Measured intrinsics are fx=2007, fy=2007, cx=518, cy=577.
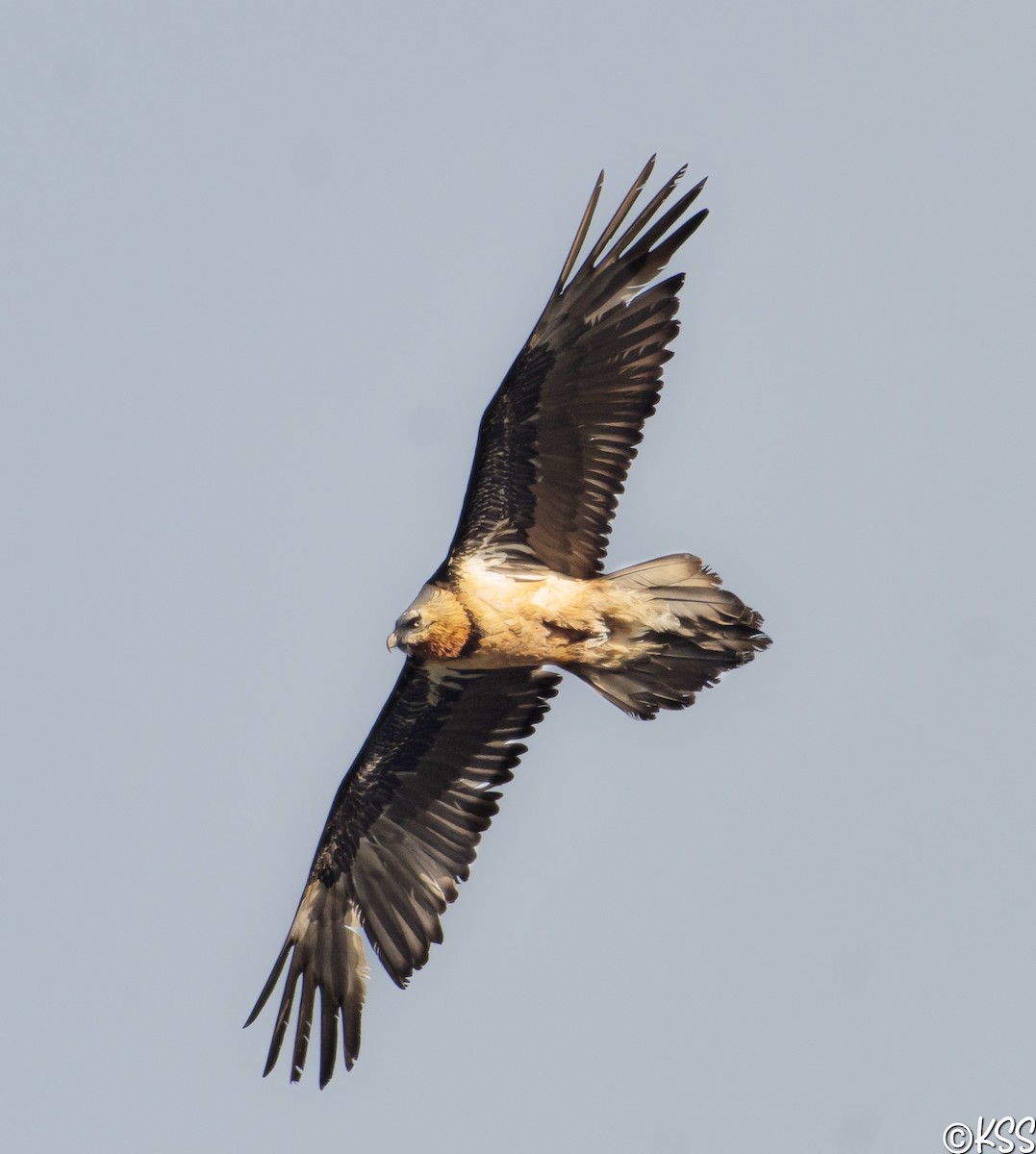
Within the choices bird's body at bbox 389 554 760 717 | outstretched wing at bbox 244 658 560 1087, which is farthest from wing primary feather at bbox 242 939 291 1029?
bird's body at bbox 389 554 760 717

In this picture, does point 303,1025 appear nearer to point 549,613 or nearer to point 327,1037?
point 327,1037

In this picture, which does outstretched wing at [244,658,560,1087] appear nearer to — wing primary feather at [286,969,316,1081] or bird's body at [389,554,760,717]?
wing primary feather at [286,969,316,1081]

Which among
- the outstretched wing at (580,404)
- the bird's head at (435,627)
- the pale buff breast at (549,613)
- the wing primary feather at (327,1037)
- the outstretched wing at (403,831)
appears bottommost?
the wing primary feather at (327,1037)

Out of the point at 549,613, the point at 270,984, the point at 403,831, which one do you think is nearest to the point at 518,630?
the point at 549,613

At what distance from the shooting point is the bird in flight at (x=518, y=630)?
1273 centimetres

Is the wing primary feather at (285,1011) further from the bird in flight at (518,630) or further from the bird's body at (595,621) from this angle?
the bird's body at (595,621)

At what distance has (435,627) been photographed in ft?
42.7

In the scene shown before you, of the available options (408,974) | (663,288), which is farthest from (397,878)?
(663,288)

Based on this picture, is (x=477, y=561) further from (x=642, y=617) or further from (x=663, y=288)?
(x=663, y=288)

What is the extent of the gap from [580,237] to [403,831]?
4.47m

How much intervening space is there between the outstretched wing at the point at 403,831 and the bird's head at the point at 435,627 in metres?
0.65

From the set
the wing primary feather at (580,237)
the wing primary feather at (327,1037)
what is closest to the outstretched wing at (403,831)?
the wing primary feather at (327,1037)

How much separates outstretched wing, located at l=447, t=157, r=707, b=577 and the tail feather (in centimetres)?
49

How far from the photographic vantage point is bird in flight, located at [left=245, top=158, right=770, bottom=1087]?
12.7 meters
